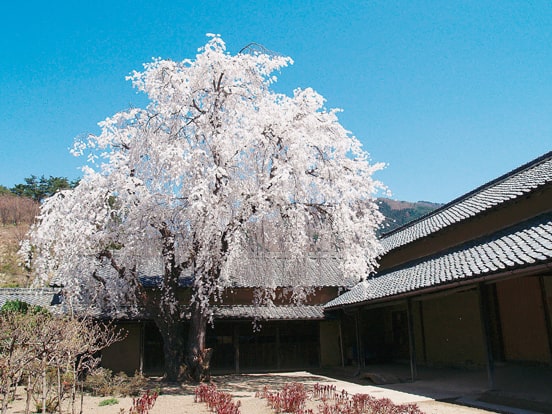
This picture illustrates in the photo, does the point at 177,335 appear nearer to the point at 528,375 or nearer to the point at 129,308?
the point at 129,308

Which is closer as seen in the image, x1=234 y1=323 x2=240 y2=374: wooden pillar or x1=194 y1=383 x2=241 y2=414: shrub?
x1=194 y1=383 x2=241 y2=414: shrub

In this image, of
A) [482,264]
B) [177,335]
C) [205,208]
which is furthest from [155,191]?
[482,264]

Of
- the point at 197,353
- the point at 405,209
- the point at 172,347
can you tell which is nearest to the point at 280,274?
the point at 197,353

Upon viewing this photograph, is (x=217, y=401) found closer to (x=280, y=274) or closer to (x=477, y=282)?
(x=477, y=282)

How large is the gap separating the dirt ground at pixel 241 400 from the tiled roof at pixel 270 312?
2.83 metres

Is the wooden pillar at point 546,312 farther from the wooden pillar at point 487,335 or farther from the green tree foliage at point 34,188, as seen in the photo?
the green tree foliage at point 34,188

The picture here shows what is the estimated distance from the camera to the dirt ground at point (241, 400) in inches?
385

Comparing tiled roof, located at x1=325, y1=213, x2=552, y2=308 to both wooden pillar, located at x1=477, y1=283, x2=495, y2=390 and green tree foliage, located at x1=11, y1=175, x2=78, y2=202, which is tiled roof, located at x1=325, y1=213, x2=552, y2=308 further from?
green tree foliage, located at x1=11, y1=175, x2=78, y2=202

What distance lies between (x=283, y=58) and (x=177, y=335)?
9456mm

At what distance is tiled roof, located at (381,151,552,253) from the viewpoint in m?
13.9

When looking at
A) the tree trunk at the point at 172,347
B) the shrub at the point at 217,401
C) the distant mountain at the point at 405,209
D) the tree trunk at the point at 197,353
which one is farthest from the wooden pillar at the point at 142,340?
the distant mountain at the point at 405,209

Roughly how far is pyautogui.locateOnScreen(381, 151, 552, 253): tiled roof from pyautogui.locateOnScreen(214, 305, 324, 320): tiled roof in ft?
13.9

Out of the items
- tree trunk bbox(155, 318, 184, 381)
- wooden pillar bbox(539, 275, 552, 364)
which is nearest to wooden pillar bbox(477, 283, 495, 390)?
wooden pillar bbox(539, 275, 552, 364)

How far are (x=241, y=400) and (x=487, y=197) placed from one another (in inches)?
424
